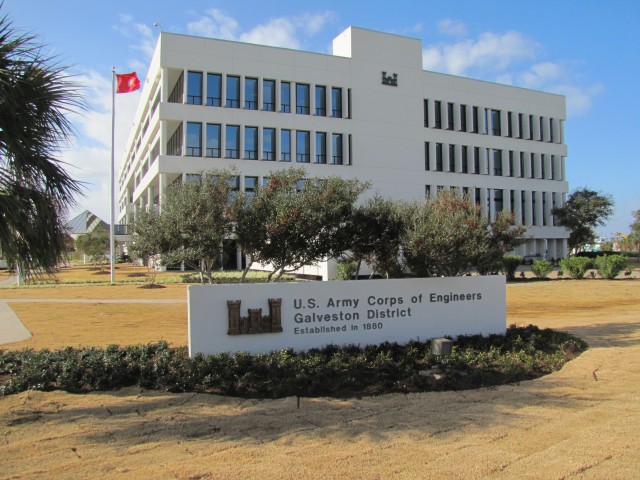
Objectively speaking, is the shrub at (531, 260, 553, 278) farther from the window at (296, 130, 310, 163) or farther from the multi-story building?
the window at (296, 130, 310, 163)

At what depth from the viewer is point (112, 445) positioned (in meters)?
5.04

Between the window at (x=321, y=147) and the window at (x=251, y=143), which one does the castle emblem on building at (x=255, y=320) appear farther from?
the window at (x=321, y=147)

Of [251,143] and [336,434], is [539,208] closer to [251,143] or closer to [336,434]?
[251,143]

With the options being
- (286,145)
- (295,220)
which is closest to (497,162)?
(286,145)

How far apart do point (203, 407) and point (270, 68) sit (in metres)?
36.1

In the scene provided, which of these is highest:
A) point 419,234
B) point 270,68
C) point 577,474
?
point 270,68

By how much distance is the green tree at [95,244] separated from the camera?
154 ft

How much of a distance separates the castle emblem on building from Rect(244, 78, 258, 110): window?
32.1m

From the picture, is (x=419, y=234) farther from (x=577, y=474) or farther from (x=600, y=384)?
(x=577, y=474)

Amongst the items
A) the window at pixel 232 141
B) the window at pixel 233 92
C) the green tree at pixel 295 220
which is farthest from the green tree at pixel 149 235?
the window at pixel 233 92

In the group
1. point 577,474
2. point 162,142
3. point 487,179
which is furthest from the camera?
point 487,179

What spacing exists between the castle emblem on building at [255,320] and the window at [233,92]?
31838mm

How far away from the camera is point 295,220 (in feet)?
31.0

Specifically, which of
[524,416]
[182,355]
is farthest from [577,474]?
[182,355]
